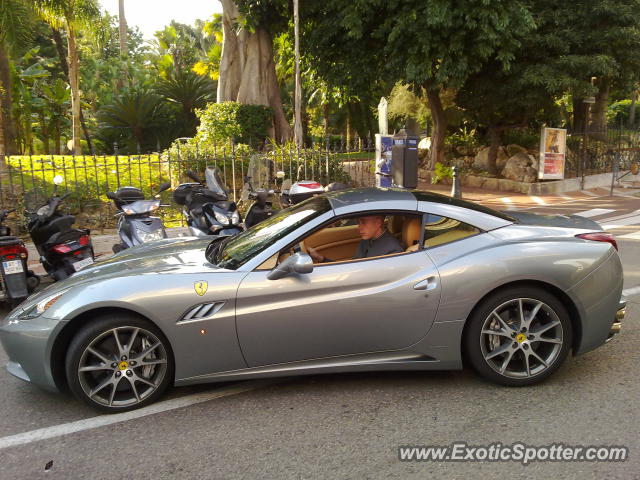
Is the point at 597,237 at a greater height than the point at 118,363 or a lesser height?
greater

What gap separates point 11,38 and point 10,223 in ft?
15.2

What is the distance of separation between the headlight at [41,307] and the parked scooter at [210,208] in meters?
3.45

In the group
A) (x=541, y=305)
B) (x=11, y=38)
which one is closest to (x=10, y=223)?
(x=11, y=38)

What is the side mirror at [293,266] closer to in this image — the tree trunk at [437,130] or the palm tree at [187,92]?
the tree trunk at [437,130]

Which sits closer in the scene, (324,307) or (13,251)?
(324,307)

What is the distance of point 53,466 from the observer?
10.6ft

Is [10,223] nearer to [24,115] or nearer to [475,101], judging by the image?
[475,101]

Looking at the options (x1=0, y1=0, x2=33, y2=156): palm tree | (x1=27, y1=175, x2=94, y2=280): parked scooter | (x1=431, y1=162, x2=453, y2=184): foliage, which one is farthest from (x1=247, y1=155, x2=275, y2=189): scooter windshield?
(x1=431, y1=162, x2=453, y2=184): foliage

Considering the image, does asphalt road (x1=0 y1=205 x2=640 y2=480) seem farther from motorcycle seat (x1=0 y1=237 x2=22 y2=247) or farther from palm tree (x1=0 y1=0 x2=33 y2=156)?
palm tree (x1=0 y1=0 x2=33 y2=156)

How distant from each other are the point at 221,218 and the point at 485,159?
1452cm

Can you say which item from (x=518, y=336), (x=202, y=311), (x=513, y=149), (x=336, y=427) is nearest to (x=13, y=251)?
(x=202, y=311)

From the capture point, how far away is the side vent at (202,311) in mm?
3775

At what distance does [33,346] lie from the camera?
3.76m

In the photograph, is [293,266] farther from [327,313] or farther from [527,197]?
[527,197]
